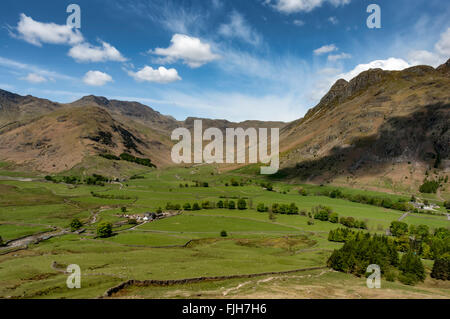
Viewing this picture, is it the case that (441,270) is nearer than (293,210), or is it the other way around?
(441,270)

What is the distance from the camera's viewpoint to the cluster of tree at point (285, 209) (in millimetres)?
175375

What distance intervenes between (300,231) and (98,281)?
102713 millimetres

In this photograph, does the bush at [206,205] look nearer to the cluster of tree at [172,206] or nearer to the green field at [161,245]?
the green field at [161,245]

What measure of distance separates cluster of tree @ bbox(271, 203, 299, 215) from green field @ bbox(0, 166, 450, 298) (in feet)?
20.7

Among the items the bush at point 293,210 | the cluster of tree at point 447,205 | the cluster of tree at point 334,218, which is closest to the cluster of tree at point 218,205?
the bush at point 293,210

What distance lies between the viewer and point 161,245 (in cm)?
11281

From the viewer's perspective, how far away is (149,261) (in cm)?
8588

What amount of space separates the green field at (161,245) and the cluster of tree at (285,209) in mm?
6311

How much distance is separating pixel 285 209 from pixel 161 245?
90910mm

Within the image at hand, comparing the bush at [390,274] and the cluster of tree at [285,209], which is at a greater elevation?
the cluster of tree at [285,209]

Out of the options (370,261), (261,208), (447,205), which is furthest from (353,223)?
(447,205)

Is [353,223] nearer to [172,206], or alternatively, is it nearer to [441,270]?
[441,270]
